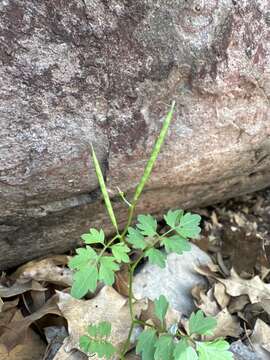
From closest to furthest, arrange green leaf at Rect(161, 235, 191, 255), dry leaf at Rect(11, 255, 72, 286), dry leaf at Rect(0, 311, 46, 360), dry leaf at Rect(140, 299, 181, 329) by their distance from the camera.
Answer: green leaf at Rect(161, 235, 191, 255)
dry leaf at Rect(0, 311, 46, 360)
dry leaf at Rect(140, 299, 181, 329)
dry leaf at Rect(11, 255, 72, 286)

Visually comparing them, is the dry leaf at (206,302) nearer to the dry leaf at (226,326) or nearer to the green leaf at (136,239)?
the dry leaf at (226,326)

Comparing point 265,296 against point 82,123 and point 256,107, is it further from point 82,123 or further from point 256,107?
point 82,123

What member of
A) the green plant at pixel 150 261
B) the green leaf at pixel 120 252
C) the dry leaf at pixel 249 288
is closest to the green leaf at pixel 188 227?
the green plant at pixel 150 261

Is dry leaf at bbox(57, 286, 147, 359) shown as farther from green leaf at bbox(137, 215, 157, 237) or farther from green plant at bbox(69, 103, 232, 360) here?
green leaf at bbox(137, 215, 157, 237)

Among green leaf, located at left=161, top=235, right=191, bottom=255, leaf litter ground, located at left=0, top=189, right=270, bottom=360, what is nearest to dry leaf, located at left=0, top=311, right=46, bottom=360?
leaf litter ground, located at left=0, top=189, right=270, bottom=360

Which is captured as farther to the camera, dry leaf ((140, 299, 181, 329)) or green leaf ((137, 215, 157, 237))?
dry leaf ((140, 299, 181, 329))

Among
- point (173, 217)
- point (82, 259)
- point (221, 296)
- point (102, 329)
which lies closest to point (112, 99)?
point (173, 217)

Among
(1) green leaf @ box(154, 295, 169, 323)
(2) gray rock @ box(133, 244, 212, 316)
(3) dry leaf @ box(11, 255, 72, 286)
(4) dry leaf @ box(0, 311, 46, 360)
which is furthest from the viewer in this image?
(2) gray rock @ box(133, 244, 212, 316)
